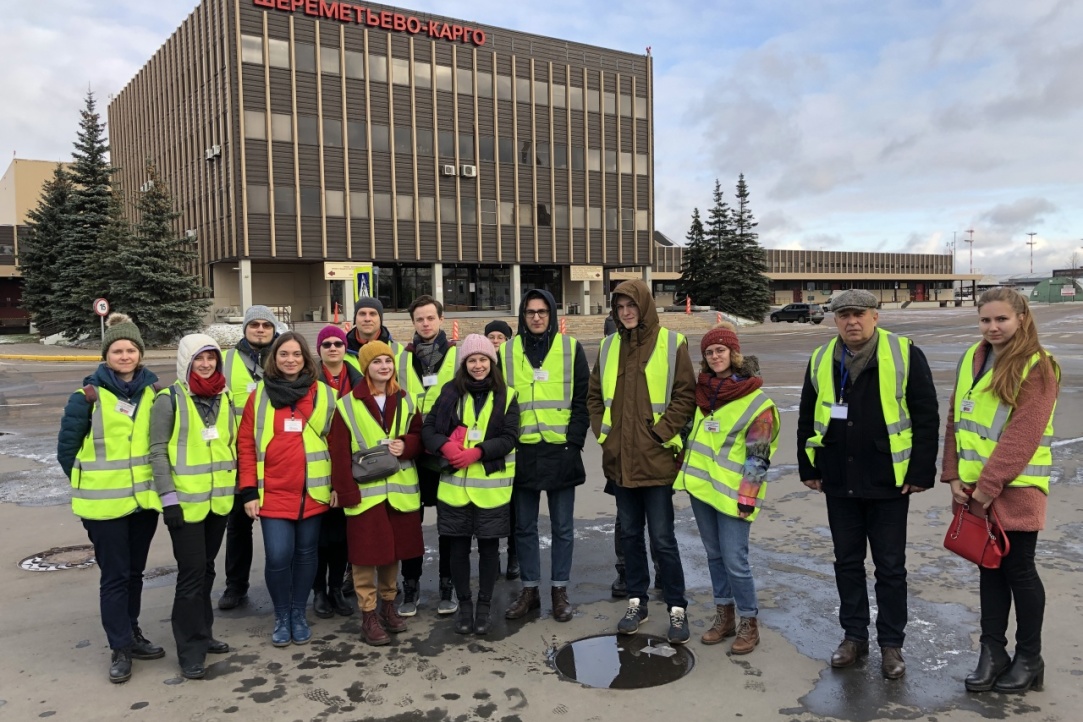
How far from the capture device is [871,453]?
3.99 meters

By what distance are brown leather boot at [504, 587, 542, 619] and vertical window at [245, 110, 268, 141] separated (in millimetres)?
40040

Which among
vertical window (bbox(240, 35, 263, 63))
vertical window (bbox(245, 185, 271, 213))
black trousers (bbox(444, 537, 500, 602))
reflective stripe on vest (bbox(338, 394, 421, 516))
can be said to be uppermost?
vertical window (bbox(240, 35, 263, 63))

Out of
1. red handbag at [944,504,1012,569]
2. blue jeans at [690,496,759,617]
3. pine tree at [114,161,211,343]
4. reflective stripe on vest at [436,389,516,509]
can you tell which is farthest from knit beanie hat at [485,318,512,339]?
pine tree at [114,161,211,343]

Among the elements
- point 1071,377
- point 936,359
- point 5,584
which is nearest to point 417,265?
point 936,359

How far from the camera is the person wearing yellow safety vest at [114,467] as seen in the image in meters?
4.05

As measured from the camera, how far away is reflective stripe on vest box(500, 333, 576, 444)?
194 inches

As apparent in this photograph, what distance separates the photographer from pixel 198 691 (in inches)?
154

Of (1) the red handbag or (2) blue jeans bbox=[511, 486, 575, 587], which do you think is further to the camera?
(2) blue jeans bbox=[511, 486, 575, 587]

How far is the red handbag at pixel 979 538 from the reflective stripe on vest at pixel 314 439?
3.34 m

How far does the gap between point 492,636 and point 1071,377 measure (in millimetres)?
17604

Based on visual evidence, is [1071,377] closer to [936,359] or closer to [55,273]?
[936,359]

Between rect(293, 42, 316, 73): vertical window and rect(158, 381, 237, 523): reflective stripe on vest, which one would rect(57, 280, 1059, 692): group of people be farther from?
rect(293, 42, 316, 73): vertical window

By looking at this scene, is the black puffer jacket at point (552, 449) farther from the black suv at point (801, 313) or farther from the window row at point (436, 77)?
the black suv at point (801, 313)

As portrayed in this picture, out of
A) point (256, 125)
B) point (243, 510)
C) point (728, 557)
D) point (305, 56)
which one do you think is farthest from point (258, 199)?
point (728, 557)
